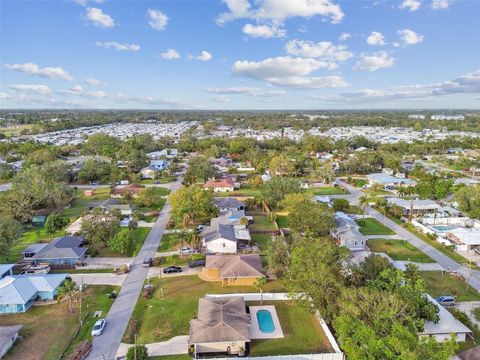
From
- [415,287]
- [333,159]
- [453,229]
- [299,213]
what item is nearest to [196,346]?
[415,287]

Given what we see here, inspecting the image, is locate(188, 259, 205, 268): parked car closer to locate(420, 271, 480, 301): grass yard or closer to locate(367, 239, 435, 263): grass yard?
locate(367, 239, 435, 263): grass yard

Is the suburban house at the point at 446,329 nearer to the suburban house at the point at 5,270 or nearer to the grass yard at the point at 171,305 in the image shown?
the grass yard at the point at 171,305

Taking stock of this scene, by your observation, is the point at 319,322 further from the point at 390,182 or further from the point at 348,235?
the point at 390,182

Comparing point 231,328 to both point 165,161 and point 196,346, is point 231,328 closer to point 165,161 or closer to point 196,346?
point 196,346

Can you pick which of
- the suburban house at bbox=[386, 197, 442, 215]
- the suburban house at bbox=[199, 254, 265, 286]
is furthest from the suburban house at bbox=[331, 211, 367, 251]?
the suburban house at bbox=[386, 197, 442, 215]

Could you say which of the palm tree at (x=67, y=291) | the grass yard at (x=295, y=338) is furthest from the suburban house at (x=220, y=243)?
the palm tree at (x=67, y=291)
